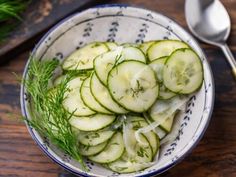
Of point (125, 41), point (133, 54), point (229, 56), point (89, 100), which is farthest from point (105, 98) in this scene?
point (229, 56)

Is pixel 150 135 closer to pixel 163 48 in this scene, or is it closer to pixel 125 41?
pixel 163 48

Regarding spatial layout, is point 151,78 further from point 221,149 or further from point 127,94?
point 221,149

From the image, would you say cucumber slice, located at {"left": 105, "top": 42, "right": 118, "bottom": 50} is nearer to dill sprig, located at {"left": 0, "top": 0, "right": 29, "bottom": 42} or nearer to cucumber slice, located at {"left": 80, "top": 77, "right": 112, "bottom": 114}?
cucumber slice, located at {"left": 80, "top": 77, "right": 112, "bottom": 114}

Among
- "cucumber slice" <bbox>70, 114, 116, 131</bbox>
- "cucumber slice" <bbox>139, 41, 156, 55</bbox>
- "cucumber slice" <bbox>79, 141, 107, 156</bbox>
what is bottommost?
"cucumber slice" <bbox>79, 141, 107, 156</bbox>

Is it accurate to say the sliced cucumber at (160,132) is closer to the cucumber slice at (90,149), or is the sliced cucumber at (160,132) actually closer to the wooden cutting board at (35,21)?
the cucumber slice at (90,149)

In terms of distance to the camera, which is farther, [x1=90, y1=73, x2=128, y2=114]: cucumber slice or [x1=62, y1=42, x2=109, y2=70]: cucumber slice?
[x1=62, y1=42, x2=109, y2=70]: cucumber slice

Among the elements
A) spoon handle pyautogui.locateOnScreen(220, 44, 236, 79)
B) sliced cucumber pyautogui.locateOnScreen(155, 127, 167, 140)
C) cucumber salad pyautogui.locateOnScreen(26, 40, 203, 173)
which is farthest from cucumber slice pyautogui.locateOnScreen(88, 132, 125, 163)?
spoon handle pyautogui.locateOnScreen(220, 44, 236, 79)
